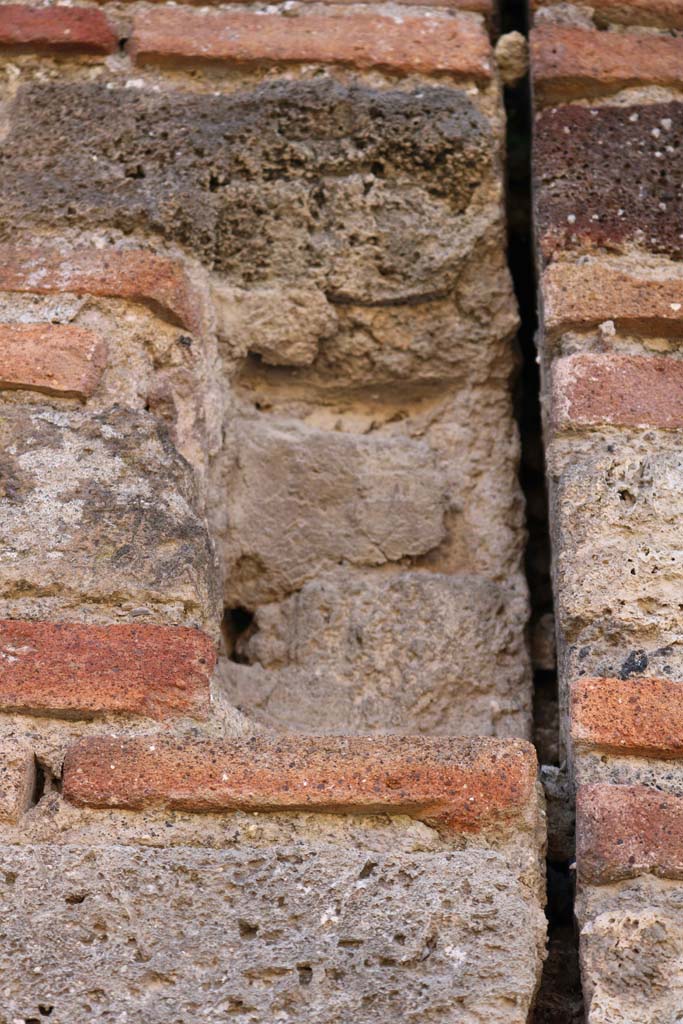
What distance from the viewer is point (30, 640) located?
1.81 meters

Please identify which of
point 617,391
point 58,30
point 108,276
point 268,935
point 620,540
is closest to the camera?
point 268,935

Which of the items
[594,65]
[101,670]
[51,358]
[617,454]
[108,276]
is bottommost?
[101,670]

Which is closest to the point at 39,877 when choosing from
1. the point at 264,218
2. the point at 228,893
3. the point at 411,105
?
the point at 228,893

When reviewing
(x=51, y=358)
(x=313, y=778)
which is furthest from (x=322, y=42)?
(x=313, y=778)

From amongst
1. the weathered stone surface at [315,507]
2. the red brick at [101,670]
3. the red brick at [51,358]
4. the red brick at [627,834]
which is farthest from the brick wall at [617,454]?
the red brick at [51,358]

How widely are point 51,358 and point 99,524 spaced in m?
A: 0.25

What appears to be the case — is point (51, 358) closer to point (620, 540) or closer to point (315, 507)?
point (315, 507)

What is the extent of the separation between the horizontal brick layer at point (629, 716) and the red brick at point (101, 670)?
409 millimetres

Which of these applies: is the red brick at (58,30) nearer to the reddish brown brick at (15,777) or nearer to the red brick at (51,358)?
the red brick at (51,358)

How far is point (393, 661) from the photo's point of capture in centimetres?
204

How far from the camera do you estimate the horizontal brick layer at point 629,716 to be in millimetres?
1736

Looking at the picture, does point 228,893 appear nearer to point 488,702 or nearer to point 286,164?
point 488,702

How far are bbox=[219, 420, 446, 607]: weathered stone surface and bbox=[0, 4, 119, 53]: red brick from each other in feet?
1.97

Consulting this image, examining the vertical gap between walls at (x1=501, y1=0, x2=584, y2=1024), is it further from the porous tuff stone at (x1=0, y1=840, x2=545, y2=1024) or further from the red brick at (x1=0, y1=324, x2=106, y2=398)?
the red brick at (x1=0, y1=324, x2=106, y2=398)
